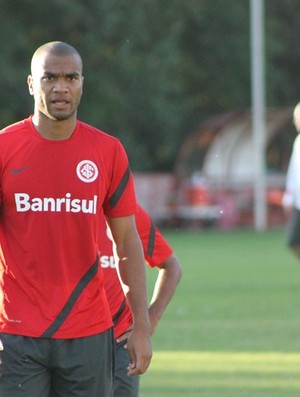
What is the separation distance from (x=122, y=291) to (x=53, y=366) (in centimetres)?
128

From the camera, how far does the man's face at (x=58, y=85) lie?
6.07 meters

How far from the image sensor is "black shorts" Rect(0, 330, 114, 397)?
6074 millimetres

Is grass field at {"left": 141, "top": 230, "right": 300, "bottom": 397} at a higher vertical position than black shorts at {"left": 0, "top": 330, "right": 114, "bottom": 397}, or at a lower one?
lower

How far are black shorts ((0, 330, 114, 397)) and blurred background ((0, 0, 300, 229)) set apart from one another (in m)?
37.1

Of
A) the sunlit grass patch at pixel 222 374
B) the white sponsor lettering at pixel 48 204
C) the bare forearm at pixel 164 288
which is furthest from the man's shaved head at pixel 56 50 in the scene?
the sunlit grass patch at pixel 222 374

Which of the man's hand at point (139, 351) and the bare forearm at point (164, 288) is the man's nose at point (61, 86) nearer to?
the man's hand at point (139, 351)

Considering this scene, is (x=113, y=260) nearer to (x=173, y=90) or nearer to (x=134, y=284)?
(x=134, y=284)

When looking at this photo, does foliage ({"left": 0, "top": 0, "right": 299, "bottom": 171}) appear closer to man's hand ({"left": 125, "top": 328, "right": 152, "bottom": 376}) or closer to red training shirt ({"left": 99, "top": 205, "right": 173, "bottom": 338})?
red training shirt ({"left": 99, "top": 205, "right": 173, "bottom": 338})

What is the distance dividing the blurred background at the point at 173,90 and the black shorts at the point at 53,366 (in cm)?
3711

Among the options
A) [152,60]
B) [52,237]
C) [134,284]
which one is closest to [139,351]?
[134,284]

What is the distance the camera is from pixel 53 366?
6148 mm

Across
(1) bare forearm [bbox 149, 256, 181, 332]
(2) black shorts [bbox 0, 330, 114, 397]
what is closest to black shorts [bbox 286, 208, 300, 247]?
(1) bare forearm [bbox 149, 256, 181, 332]

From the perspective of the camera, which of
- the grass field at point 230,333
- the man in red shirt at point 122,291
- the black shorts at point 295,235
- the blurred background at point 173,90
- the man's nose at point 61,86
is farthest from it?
the blurred background at point 173,90

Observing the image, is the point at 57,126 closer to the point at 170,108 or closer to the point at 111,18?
the point at 111,18
